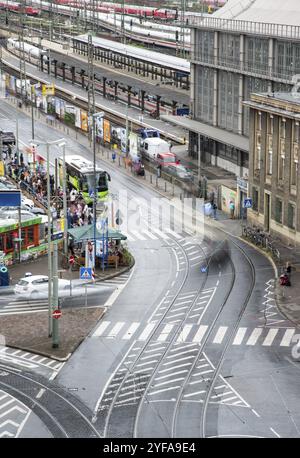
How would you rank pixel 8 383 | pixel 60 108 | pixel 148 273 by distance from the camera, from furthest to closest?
pixel 60 108 < pixel 148 273 < pixel 8 383

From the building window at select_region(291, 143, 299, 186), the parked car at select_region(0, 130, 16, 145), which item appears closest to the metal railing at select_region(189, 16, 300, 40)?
the building window at select_region(291, 143, 299, 186)

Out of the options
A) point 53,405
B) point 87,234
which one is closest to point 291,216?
point 87,234

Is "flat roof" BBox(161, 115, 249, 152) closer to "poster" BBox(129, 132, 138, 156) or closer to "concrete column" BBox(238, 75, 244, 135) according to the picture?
"concrete column" BBox(238, 75, 244, 135)

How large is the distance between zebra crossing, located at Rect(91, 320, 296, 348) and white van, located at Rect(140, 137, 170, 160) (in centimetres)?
4827

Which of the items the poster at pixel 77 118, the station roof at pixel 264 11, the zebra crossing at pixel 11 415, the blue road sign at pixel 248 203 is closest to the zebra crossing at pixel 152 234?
the blue road sign at pixel 248 203

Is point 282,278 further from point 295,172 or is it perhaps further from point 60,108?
point 60,108

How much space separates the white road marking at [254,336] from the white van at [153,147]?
49.9 metres

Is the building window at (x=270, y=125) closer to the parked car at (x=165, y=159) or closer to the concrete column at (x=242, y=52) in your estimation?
the concrete column at (x=242, y=52)

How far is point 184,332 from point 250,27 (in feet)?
165

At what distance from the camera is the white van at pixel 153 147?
4232 inches

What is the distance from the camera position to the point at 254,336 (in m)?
57.6

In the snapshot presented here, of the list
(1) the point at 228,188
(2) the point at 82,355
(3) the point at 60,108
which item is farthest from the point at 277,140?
(3) the point at 60,108

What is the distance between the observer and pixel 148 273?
7181 centimetres

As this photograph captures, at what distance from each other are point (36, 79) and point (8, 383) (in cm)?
11418
